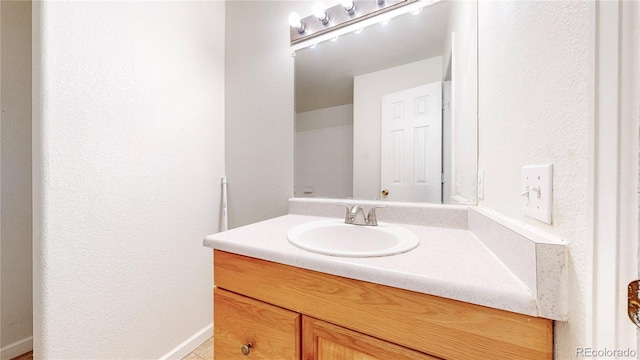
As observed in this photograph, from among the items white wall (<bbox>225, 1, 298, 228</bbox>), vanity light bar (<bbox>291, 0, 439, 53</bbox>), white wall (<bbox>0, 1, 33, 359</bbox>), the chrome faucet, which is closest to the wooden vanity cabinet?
the chrome faucet

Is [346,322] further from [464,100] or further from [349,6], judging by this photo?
[349,6]

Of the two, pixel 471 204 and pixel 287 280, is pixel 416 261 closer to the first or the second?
pixel 287 280

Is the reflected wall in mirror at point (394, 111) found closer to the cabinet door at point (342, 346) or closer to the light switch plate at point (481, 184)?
the light switch plate at point (481, 184)

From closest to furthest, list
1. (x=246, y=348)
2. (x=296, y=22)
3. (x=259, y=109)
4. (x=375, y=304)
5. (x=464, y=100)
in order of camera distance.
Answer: (x=375, y=304), (x=246, y=348), (x=464, y=100), (x=296, y=22), (x=259, y=109)

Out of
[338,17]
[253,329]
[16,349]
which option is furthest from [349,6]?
[16,349]

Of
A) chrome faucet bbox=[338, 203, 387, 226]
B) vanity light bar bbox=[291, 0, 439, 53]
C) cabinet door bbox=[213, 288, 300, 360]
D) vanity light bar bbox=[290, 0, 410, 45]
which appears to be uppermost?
vanity light bar bbox=[290, 0, 410, 45]

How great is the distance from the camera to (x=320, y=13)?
46.6 inches

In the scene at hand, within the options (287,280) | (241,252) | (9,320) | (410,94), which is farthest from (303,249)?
(9,320)

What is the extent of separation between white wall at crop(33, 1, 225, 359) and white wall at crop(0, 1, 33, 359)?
0.83 m

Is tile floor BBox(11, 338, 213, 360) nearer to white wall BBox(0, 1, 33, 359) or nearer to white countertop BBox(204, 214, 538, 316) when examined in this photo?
white wall BBox(0, 1, 33, 359)

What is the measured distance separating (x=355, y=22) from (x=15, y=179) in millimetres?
2067

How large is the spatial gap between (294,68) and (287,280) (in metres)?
1.13

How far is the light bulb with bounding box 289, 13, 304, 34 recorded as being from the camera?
1.24 m

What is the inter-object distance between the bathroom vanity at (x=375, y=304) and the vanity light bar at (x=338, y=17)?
41.6 inches
